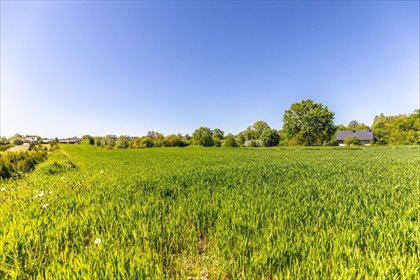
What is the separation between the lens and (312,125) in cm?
7406

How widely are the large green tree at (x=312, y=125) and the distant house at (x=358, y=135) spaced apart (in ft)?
47.1

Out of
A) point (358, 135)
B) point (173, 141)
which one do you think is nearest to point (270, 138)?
point (358, 135)

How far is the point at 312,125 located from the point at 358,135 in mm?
26890

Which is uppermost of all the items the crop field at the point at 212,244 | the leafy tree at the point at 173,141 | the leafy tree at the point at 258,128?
the leafy tree at the point at 258,128

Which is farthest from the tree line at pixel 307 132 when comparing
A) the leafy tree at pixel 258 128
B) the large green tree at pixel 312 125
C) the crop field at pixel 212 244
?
the crop field at pixel 212 244

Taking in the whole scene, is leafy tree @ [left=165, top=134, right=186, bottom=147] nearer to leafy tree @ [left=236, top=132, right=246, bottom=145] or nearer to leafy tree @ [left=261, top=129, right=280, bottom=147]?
leafy tree @ [left=236, top=132, right=246, bottom=145]

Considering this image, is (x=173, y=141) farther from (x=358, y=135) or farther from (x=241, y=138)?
(x=358, y=135)

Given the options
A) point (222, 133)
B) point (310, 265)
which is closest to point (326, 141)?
point (222, 133)

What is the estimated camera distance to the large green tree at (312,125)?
73.4 metres

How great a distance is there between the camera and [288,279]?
2043 mm

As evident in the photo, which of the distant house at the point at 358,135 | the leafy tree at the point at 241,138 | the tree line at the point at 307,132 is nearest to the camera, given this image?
the tree line at the point at 307,132

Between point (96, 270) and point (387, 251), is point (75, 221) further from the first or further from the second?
point (387, 251)

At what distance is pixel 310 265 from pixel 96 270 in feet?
8.03

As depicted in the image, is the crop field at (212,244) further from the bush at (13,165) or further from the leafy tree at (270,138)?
the leafy tree at (270,138)
